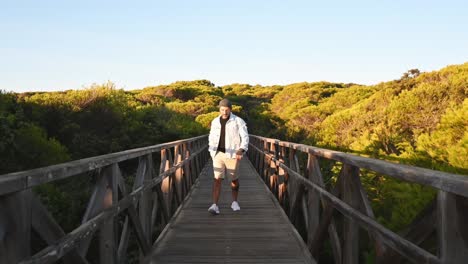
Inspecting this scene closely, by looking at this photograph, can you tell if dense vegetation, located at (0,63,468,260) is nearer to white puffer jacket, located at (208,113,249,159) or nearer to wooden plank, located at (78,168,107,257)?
white puffer jacket, located at (208,113,249,159)

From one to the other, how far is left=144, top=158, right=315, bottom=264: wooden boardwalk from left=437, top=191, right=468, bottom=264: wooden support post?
2.38m

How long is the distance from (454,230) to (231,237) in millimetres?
3523

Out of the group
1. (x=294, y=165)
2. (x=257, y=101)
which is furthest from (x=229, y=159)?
(x=257, y=101)

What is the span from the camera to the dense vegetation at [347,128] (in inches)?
187

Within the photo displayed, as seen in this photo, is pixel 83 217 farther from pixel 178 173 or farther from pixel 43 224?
pixel 178 173

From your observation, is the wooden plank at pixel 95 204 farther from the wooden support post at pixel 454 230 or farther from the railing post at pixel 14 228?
the wooden support post at pixel 454 230

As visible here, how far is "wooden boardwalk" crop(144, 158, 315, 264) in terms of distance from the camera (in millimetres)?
4156

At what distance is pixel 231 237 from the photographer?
498 cm

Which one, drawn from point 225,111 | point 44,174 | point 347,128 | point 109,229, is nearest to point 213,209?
point 225,111

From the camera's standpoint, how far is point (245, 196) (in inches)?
334

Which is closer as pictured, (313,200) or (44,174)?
(44,174)

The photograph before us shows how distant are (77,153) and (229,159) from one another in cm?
1132

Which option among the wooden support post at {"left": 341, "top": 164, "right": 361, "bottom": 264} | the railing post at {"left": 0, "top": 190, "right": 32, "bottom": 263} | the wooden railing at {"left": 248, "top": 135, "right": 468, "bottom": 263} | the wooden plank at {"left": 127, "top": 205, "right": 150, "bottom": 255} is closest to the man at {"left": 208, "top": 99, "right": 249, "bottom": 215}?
the wooden railing at {"left": 248, "top": 135, "right": 468, "bottom": 263}

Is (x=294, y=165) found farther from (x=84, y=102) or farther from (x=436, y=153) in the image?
(x=84, y=102)
